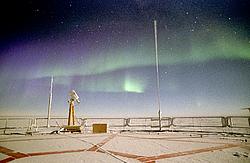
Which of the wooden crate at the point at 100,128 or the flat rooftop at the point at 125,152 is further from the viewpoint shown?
the wooden crate at the point at 100,128

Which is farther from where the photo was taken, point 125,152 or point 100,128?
point 100,128

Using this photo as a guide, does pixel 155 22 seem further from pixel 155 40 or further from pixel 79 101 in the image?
pixel 79 101

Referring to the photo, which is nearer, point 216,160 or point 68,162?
point 68,162

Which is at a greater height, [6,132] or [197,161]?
[197,161]

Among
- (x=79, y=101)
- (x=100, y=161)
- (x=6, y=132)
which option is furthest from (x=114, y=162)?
(x=6, y=132)

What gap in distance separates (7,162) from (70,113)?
9.12m

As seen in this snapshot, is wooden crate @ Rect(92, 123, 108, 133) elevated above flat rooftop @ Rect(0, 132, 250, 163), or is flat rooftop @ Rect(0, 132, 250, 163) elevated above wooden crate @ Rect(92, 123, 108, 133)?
flat rooftop @ Rect(0, 132, 250, 163)

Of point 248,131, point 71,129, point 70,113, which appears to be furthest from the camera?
point 70,113

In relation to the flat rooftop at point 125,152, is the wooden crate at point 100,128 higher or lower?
lower

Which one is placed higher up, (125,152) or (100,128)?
(125,152)

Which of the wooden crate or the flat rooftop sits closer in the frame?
the flat rooftop

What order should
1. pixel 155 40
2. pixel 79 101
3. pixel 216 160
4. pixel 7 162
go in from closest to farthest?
1. pixel 7 162
2. pixel 216 160
3. pixel 79 101
4. pixel 155 40

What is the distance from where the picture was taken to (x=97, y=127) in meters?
11.4

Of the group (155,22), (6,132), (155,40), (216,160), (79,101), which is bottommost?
(6,132)
